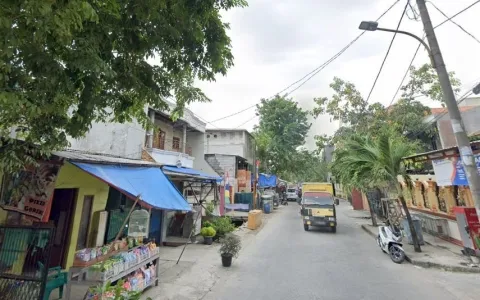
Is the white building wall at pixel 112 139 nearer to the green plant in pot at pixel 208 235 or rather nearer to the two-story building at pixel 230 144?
the green plant in pot at pixel 208 235

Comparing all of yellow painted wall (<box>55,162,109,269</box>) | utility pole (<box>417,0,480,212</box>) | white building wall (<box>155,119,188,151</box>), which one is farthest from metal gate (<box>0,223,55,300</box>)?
white building wall (<box>155,119,188,151</box>)

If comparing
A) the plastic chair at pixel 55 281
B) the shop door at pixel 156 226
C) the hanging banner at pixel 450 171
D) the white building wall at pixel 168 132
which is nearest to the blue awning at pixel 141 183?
the plastic chair at pixel 55 281

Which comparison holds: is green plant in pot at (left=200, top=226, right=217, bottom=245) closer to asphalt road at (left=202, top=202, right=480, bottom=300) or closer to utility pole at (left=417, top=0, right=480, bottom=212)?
asphalt road at (left=202, top=202, right=480, bottom=300)

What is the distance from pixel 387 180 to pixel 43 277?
1086 cm

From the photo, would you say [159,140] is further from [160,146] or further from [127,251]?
[127,251]

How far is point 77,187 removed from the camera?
22.8 feet

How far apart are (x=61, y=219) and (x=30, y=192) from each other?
2438 mm

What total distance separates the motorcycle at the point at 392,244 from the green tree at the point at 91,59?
8455 mm

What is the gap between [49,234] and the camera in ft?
14.5

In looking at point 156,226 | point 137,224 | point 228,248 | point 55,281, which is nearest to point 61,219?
point 55,281

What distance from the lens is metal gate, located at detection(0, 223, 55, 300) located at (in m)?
4.20

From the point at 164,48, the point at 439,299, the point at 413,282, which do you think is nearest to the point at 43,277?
the point at 164,48

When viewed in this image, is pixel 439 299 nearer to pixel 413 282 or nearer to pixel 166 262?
pixel 413 282

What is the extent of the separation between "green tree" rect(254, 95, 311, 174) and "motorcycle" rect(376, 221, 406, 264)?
73.0 ft
